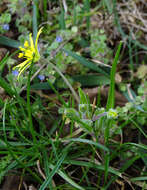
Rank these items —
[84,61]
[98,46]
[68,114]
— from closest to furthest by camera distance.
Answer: [68,114], [84,61], [98,46]

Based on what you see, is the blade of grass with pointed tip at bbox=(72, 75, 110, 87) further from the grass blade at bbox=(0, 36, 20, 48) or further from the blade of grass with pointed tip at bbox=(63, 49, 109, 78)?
the grass blade at bbox=(0, 36, 20, 48)

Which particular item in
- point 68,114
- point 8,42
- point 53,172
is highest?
point 8,42

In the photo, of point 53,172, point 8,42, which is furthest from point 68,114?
point 8,42

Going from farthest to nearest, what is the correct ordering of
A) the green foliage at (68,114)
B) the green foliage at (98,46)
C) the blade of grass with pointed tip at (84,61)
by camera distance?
the green foliage at (98,46) < the blade of grass with pointed tip at (84,61) < the green foliage at (68,114)

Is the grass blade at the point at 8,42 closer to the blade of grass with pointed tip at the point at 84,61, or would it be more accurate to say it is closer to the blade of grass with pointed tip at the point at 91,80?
the blade of grass with pointed tip at the point at 84,61

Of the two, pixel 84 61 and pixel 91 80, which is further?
pixel 91 80

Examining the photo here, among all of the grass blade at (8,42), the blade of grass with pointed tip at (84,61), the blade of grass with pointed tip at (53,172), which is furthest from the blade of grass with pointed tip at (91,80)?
the blade of grass with pointed tip at (53,172)

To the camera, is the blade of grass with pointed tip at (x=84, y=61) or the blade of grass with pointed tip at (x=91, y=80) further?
the blade of grass with pointed tip at (x=91, y=80)

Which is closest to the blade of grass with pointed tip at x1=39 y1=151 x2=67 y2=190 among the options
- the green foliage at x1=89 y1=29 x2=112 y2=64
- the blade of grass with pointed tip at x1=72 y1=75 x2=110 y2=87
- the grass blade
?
the blade of grass with pointed tip at x1=72 y1=75 x2=110 y2=87

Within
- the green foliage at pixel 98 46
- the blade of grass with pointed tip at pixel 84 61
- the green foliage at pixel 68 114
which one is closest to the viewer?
the green foliage at pixel 68 114

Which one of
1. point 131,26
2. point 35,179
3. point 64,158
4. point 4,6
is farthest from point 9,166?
point 131,26

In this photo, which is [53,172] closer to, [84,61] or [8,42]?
[84,61]
